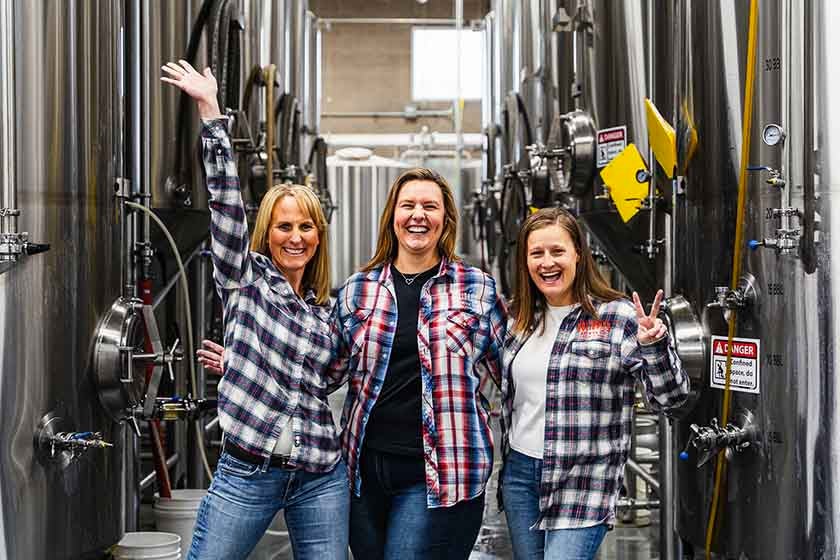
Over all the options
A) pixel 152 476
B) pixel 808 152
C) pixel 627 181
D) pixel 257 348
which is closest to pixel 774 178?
pixel 808 152

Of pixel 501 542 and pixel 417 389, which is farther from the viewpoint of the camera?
pixel 501 542

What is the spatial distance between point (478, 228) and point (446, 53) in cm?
156

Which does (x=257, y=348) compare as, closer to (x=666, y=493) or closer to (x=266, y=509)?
(x=266, y=509)

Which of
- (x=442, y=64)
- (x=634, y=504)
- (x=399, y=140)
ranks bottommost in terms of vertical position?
(x=634, y=504)

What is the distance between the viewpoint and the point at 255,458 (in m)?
2.21

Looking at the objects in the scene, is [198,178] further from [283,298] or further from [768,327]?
[768,327]

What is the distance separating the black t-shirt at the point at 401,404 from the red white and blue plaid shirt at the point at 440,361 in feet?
0.06

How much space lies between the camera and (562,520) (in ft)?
7.23

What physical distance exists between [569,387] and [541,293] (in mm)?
245

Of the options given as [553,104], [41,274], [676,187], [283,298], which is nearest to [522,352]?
[283,298]

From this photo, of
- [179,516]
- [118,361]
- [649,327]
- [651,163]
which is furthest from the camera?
[179,516]

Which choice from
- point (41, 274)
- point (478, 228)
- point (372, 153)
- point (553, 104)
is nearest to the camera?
point (41, 274)

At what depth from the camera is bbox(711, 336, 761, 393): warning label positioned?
2486 mm

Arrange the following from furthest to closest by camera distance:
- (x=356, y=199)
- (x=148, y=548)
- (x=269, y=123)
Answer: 1. (x=356, y=199)
2. (x=269, y=123)
3. (x=148, y=548)
